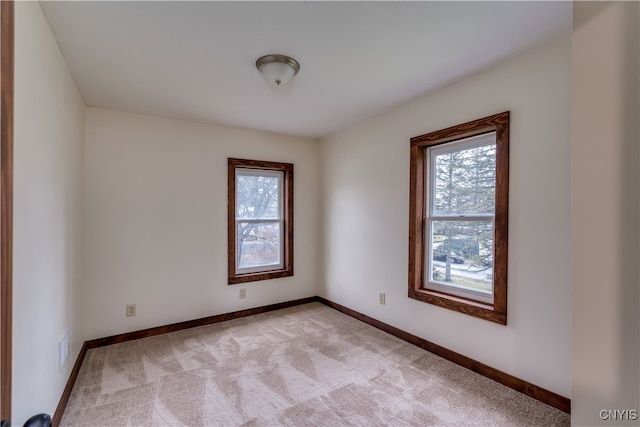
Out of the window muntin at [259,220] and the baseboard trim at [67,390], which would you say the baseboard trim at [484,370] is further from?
the baseboard trim at [67,390]

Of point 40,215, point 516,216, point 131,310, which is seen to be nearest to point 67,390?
point 131,310

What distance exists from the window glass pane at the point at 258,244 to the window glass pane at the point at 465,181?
84.0 inches

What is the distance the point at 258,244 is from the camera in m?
4.05

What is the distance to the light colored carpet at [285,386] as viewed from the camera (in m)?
1.95

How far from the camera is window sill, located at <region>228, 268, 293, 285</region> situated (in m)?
3.76

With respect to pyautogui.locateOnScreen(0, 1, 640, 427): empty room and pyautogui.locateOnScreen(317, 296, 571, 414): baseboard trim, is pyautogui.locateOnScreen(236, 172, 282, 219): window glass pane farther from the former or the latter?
pyautogui.locateOnScreen(317, 296, 571, 414): baseboard trim

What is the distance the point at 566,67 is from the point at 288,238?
3.23 m

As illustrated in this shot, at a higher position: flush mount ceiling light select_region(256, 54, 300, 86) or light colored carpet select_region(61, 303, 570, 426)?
flush mount ceiling light select_region(256, 54, 300, 86)

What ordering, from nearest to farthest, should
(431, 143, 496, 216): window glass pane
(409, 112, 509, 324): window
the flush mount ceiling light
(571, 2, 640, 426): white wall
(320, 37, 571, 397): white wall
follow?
(571, 2, 640, 426): white wall, (320, 37, 571, 397): white wall, the flush mount ceiling light, (409, 112, 509, 324): window, (431, 143, 496, 216): window glass pane

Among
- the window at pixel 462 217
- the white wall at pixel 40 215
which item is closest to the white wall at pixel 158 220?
the white wall at pixel 40 215

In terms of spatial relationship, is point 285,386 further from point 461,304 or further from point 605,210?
point 605,210

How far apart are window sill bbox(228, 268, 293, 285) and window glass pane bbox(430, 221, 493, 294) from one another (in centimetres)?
194

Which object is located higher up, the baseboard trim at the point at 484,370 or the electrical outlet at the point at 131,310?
the electrical outlet at the point at 131,310

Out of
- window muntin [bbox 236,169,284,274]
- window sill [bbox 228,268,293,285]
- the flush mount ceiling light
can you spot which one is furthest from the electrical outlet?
the flush mount ceiling light
